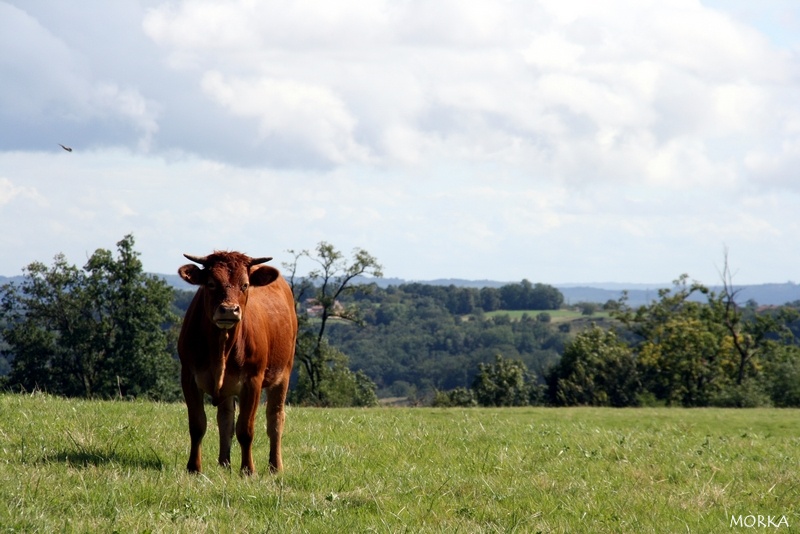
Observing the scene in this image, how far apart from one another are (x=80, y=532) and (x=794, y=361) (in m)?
65.1

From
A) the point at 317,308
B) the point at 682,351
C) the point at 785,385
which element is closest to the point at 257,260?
the point at 785,385

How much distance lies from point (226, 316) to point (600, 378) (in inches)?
2761

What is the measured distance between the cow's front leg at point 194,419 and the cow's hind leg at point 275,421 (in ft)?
2.97

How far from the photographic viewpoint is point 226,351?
33.4 feet

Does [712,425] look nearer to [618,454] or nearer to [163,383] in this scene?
[618,454]

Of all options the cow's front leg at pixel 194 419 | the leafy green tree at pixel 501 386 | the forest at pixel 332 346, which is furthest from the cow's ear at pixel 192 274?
the leafy green tree at pixel 501 386

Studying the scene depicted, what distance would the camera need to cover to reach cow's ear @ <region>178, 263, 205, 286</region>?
1007cm

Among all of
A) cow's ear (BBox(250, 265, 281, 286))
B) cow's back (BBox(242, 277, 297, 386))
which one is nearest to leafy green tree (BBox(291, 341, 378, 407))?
cow's back (BBox(242, 277, 297, 386))

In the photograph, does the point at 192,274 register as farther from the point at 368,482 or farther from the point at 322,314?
the point at 322,314

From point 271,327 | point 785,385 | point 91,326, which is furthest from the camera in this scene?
point 91,326

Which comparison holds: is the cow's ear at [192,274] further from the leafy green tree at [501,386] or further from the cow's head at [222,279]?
the leafy green tree at [501,386]

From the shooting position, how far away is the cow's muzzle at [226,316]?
9500 mm

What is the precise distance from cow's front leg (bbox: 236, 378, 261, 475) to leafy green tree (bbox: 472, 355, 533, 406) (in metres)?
70.2

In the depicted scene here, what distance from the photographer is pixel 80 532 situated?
258 inches
